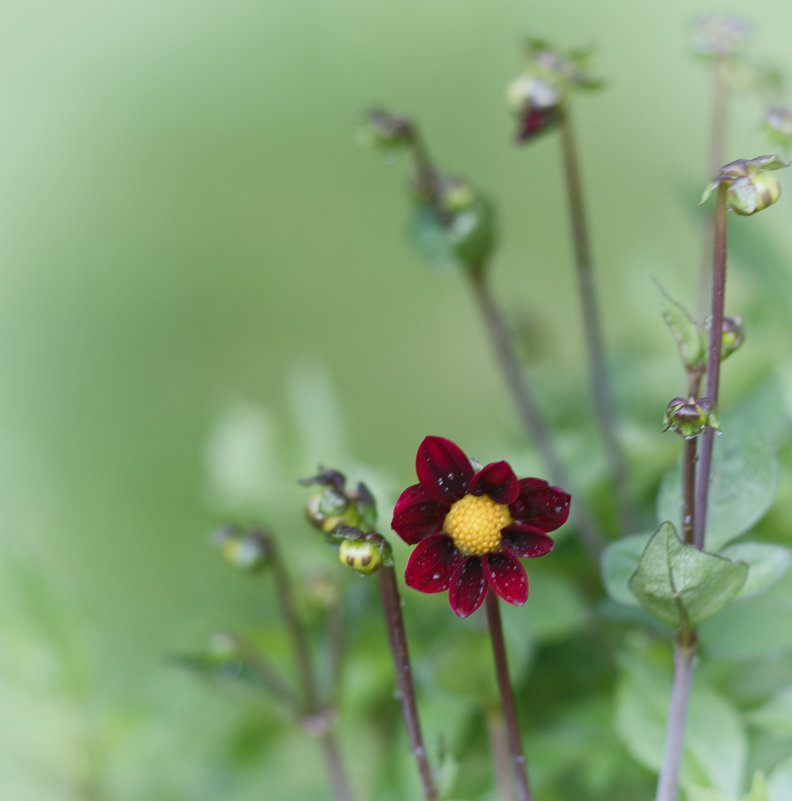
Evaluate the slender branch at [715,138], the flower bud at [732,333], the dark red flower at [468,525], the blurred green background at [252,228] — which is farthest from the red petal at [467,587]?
the blurred green background at [252,228]

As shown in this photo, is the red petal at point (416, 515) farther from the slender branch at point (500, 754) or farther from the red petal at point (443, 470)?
the slender branch at point (500, 754)

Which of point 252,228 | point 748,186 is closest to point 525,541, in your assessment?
point 748,186

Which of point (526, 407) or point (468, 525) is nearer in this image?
point (468, 525)

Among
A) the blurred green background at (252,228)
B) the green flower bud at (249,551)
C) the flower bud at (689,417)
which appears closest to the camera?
the flower bud at (689,417)

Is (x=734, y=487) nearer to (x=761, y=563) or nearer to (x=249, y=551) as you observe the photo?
(x=761, y=563)

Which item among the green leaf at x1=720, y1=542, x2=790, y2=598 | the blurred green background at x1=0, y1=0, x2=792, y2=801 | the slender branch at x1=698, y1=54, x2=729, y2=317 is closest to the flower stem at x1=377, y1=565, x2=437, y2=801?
the green leaf at x1=720, y1=542, x2=790, y2=598

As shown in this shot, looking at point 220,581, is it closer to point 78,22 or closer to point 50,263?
point 50,263

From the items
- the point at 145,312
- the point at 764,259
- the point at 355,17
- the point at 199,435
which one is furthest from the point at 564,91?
the point at 355,17
